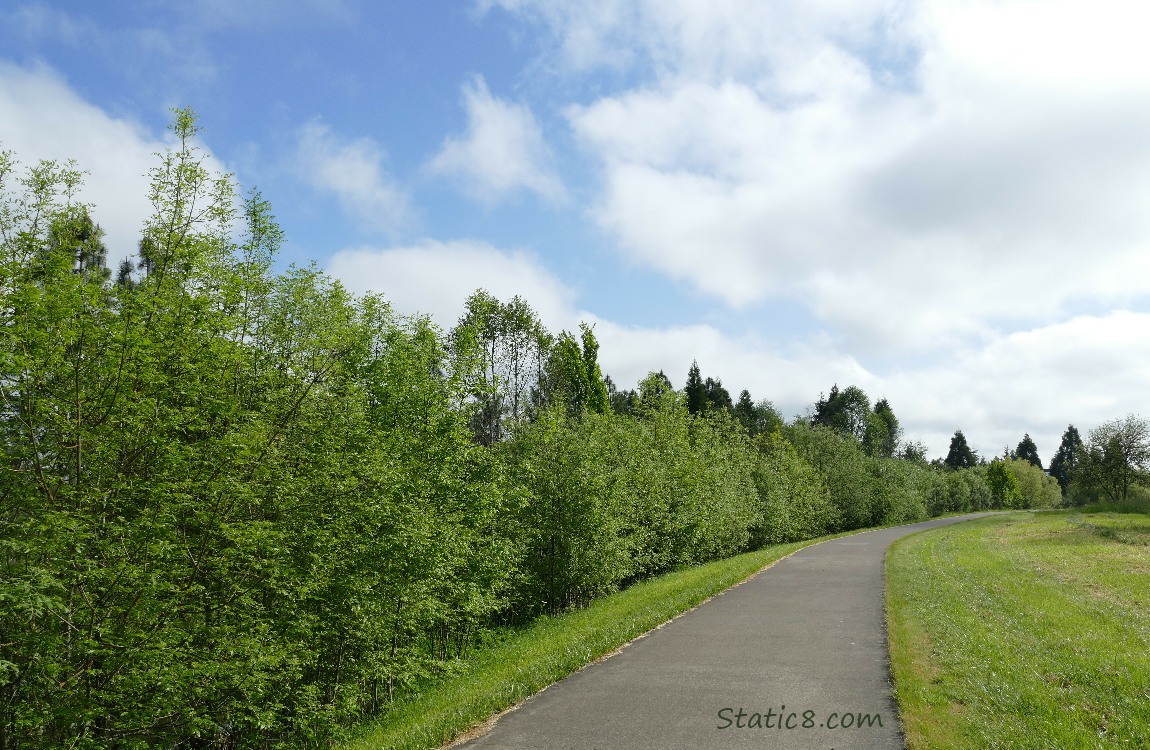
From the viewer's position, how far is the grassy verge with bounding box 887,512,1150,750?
21.9 ft

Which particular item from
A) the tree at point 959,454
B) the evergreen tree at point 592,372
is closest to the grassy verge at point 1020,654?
the evergreen tree at point 592,372

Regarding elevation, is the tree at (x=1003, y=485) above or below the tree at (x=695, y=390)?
below

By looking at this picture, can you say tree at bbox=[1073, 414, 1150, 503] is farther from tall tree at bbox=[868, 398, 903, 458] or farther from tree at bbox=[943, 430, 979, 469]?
tree at bbox=[943, 430, 979, 469]

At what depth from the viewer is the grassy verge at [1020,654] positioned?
6684 millimetres

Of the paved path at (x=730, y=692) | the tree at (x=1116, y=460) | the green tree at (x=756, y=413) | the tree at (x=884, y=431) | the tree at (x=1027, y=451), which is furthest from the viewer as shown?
the tree at (x=1027, y=451)

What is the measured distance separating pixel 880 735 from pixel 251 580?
382 inches

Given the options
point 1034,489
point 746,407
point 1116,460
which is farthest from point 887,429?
point 1116,460

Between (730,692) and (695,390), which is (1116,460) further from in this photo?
(730,692)

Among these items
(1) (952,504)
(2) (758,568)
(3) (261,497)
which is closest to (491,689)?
(3) (261,497)

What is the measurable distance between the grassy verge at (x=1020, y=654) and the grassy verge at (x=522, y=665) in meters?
4.17

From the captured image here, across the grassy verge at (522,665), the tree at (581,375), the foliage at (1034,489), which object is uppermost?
the tree at (581,375)

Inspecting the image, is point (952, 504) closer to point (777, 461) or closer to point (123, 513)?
point (777, 461)

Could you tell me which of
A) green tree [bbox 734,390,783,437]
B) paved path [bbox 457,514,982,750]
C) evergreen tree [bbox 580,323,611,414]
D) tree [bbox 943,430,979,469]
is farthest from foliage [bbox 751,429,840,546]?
tree [bbox 943,430,979,469]

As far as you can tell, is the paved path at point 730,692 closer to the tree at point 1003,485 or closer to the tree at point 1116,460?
the tree at point 1116,460
